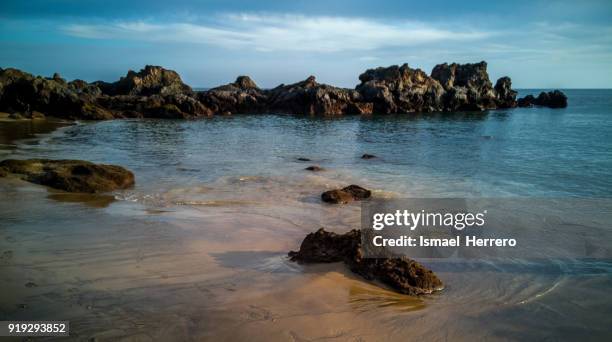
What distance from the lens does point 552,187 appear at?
13.5 m

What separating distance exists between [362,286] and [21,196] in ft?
28.9

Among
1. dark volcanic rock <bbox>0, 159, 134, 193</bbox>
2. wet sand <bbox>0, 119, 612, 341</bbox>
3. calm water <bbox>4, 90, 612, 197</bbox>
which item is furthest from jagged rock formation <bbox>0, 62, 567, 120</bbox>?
wet sand <bbox>0, 119, 612, 341</bbox>

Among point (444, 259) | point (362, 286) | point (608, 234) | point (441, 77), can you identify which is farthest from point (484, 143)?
point (441, 77)

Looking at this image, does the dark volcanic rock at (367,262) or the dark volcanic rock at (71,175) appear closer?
the dark volcanic rock at (367,262)

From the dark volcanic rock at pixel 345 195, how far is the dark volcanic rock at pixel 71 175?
19.6ft

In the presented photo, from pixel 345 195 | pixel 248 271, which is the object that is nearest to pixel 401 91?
pixel 345 195

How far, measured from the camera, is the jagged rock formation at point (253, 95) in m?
38.9

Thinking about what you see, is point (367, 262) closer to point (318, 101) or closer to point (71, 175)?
point (71, 175)

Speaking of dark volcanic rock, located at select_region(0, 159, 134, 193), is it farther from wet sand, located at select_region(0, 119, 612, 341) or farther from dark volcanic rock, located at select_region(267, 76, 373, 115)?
dark volcanic rock, located at select_region(267, 76, 373, 115)

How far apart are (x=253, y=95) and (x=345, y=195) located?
153 feet

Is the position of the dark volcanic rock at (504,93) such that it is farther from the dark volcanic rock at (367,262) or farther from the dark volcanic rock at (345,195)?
the dark volcanic rock at (367,262)

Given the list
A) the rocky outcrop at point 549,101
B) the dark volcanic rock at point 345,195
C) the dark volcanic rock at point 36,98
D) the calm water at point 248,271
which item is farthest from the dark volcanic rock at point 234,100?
the rocky outcrop at point 549,101

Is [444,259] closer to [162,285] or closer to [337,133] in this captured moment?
[162,285]

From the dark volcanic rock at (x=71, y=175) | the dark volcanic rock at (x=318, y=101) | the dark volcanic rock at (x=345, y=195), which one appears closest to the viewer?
the dark volcanic rock at (x=345, y=195)
